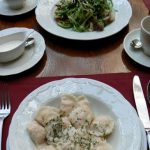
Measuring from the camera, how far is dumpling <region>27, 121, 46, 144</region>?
758mm

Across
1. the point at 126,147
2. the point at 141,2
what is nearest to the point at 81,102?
the point at 126,147

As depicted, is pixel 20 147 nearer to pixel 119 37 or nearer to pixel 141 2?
pixel 119 37

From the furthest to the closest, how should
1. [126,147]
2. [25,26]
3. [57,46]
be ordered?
[25,26]
[57,46]
[126,147]

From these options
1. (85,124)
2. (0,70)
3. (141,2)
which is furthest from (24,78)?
(141,2)

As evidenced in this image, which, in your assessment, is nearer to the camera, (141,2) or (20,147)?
(20,147)

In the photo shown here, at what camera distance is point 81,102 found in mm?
833

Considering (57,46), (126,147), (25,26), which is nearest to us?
(126,147)

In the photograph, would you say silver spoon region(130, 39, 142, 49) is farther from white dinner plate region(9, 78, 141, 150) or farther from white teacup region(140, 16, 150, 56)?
white dinner plate region(9, 78, 141, 150)

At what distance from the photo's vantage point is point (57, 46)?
1.13 metres

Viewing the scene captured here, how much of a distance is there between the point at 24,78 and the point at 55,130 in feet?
0.94

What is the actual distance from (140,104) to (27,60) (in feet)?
1.37

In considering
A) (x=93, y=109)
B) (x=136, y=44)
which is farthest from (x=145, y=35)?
(x=93, y=109)

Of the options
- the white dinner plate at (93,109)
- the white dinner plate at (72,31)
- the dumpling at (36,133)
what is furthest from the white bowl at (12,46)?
the dumpling at (36,133)

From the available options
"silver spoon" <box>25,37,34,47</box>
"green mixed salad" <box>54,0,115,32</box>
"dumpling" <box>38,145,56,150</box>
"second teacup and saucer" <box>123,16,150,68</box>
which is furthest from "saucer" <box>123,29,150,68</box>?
"dumpling" <box>38,145,56,150</box>
